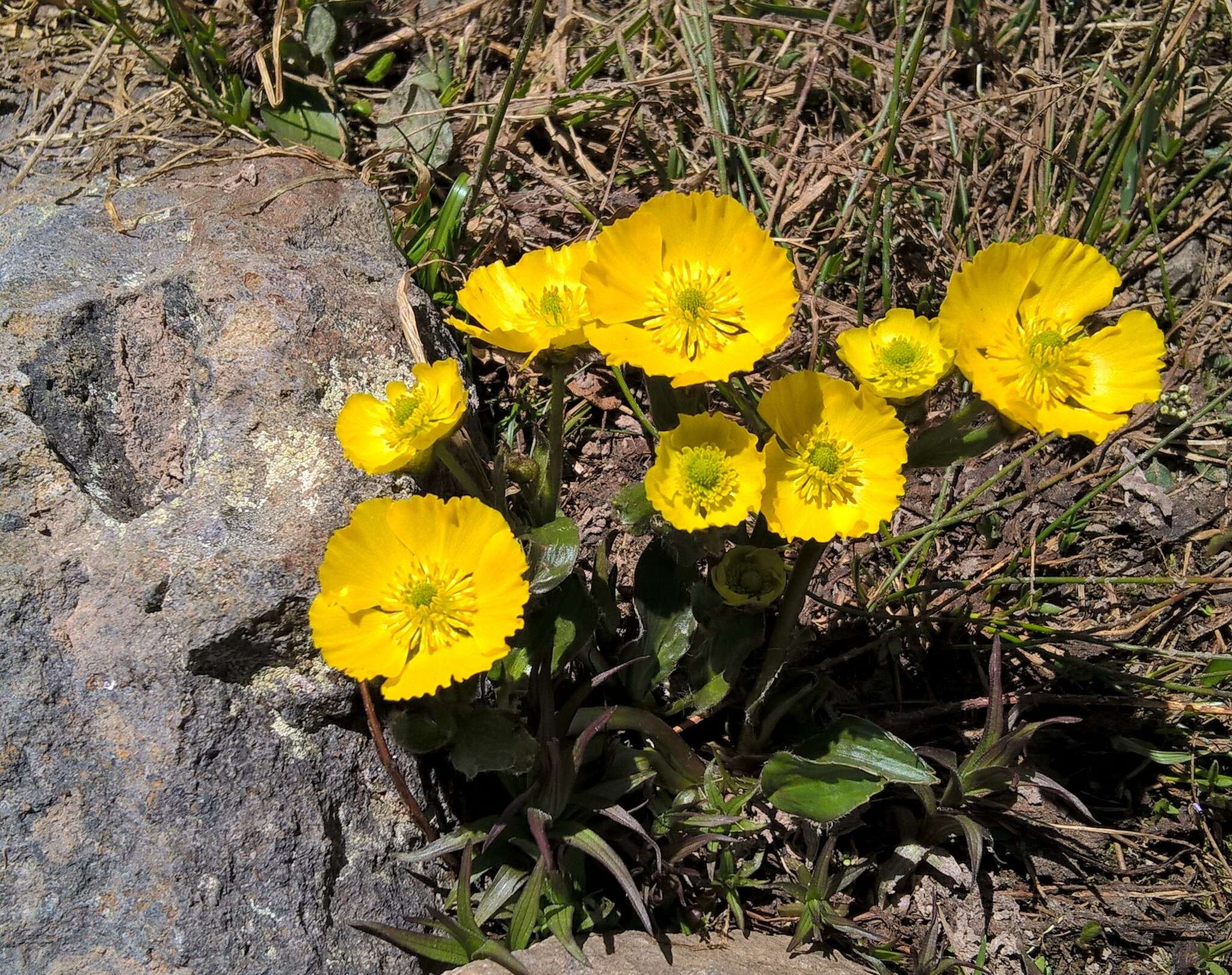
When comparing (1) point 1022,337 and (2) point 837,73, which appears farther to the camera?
(2) point 837,73

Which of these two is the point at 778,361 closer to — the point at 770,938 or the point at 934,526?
the point at 934,526

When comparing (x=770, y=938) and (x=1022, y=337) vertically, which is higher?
(x=1022, y=337)

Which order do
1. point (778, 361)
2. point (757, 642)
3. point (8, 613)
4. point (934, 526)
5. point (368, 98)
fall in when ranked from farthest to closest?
1. point (368, 98)
2. point (778, 361)
3. point (934, 526)
4. point (757, 642)
5. point (8, 613)

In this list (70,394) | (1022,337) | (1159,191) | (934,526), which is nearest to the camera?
(1022,337)

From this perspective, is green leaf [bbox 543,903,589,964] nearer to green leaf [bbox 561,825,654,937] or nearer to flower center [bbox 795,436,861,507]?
green leaf [bbox 561,825,654,937]

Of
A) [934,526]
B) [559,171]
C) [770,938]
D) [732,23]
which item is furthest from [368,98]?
[770,938]

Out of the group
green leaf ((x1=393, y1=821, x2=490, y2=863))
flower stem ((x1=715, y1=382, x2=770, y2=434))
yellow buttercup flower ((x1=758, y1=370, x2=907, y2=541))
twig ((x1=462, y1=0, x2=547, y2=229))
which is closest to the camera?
yellow buttercup flower ((x1=758, y1=370, x2=907, y2=541))

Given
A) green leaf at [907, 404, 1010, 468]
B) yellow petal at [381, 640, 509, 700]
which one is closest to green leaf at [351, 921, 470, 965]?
yellow petal at [381, 640, 509, 700]
